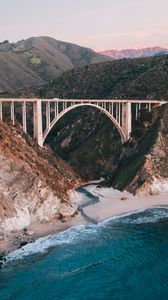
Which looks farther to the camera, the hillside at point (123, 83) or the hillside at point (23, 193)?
the hillside at point (123, 83)

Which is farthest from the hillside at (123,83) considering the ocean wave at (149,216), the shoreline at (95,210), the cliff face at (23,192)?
the cliff face at (23,192)

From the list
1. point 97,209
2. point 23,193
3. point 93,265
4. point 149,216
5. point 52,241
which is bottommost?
point 93,265

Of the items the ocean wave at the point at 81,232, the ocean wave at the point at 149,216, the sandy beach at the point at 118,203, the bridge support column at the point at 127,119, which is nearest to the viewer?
the ocean wave at the point at 81,232

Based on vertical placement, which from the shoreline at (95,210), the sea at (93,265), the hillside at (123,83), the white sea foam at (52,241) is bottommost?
the sea at (93,265)

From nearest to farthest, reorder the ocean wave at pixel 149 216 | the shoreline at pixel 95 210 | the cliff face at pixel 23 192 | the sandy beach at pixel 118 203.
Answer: the shoreline at pixel 95 210 → the cliff face at pixel 23 192 → the ocean wave at pixel 149 216 → the sandy beach at pixel 118 203

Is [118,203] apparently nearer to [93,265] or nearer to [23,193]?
[23,193]

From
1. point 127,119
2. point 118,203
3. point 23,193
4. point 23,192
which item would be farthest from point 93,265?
point 127,119

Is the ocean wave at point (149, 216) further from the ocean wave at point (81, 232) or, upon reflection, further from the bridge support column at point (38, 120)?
the bridge support column at point (38, 120)
